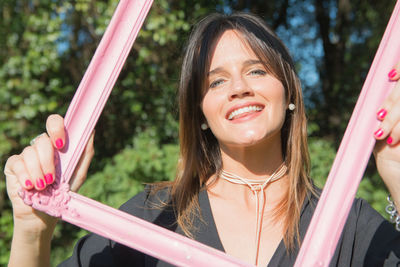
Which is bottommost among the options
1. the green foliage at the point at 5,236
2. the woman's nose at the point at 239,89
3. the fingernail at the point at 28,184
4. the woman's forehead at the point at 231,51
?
the green foliage at the point at 5,236

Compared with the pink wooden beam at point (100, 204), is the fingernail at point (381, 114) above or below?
above

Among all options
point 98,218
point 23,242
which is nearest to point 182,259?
point 98,218

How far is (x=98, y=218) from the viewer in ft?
3.72

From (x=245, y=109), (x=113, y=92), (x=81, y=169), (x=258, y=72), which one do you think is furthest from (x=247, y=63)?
(x=113, y=92)

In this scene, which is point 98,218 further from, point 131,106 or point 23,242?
point 131,106

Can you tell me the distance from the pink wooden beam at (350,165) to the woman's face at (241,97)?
1.52 feet

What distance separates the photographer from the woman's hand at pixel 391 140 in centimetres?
108

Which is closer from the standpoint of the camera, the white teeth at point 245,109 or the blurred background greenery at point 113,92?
the white teeth at point 245,109

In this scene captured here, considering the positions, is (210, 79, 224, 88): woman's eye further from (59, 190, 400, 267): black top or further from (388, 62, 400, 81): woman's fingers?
(388, 62, 400, 81): woman's fingers

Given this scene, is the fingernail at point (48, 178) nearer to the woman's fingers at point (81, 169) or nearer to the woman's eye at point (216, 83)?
the woman's fingers at point (81, 169)

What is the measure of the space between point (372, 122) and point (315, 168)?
2470 millimetres

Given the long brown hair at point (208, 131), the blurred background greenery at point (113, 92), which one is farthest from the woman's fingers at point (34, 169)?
the blurred background greenery at point (113, 92)

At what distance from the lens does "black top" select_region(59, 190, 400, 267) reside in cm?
138

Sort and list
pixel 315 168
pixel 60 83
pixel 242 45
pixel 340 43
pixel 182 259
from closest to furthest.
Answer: pixel 182 259
pixel 242 45
pixel 315 168
pixel 60 83
pixel 340 43
